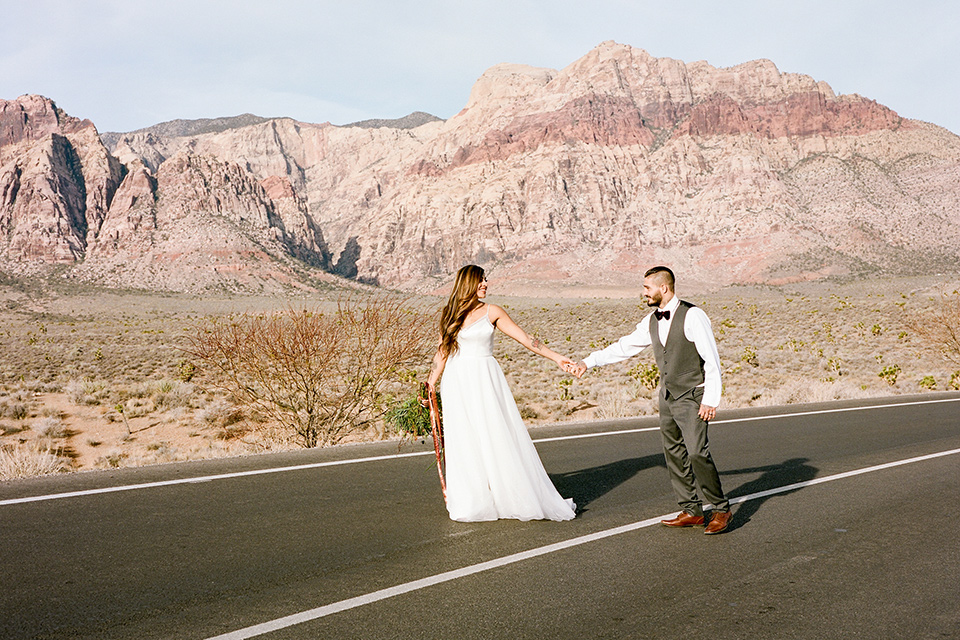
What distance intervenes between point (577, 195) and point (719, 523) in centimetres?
13270

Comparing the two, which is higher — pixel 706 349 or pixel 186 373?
pixel 706 349

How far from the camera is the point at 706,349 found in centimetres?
544

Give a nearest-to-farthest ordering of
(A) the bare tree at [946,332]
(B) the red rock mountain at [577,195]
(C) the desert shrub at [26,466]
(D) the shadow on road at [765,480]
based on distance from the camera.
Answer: (D) the shadow on road at [765,480] → (C) the desert shrub at [26,466] → (A) the bare tree at [946,332] → (B) the red rock mountain at [577,195]

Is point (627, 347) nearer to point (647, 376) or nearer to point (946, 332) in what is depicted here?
point (647, 376)

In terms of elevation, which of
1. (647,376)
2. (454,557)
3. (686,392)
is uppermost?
(686,392)

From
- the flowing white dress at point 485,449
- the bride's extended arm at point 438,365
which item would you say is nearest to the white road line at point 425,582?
the flowing white dress at point 485,449

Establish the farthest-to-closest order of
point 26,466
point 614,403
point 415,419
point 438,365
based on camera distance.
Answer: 1. point 614,403
2. point 26,466
3. point 415,419
4. point 438,365

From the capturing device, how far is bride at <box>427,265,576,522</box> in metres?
5.87

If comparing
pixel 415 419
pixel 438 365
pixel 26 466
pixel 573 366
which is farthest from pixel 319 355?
pixel 573 366

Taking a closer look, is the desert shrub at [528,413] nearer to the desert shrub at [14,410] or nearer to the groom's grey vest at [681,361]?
the groom's grey vest at [681,361]

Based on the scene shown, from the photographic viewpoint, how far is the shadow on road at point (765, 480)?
633cm

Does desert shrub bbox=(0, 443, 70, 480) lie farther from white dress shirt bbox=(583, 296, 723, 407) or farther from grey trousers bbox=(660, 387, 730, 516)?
white dress shirt bbox=(583, 296, 723, 407)

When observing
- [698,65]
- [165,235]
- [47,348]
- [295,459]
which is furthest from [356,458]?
[698,65]

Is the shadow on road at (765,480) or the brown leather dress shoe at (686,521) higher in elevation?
the brown leather dress shoe at (686,521)
